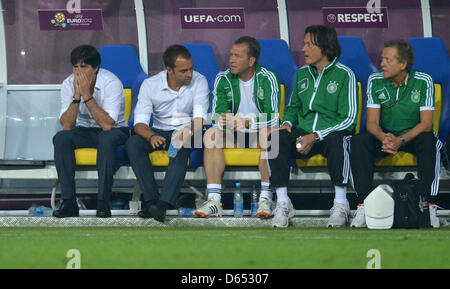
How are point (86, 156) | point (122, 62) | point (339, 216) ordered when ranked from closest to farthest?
point (339, 216) < point (86, 156) < point (122, 62)

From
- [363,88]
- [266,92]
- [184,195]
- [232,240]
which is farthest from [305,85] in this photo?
[232,240]

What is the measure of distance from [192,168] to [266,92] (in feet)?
2.72

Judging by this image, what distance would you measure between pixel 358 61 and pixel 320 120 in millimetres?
1029

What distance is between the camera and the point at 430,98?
19.4ft

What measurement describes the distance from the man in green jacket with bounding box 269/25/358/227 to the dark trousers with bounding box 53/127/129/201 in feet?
3.91

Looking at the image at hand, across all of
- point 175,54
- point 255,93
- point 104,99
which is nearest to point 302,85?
point 255,93

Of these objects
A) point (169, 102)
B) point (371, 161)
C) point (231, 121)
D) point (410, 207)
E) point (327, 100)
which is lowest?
point (410, 207)

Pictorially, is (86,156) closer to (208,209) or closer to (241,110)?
(208,209)

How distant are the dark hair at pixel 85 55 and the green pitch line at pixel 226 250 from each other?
2.07 meters

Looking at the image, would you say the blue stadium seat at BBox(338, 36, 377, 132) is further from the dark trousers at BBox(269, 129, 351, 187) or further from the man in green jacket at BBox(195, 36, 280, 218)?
the dark trousers at BBox(269, 129, 351, 187)

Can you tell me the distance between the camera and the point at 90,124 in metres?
6.54

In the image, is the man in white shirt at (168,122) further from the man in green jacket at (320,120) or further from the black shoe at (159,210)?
the man in green jacket at (320,120)

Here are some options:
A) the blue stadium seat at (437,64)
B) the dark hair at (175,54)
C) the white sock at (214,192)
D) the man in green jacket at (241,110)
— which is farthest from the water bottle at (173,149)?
the blue stadium seat at (437,64)

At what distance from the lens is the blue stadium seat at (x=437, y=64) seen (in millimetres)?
6492
